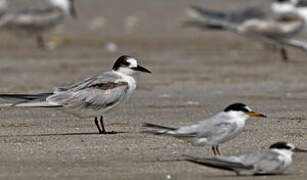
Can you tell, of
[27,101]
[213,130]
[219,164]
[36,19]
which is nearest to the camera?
[219,164]

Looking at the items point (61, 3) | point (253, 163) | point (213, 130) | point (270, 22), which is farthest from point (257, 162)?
point (61, 3)

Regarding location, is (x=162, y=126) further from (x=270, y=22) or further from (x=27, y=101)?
(x=270, y=22)

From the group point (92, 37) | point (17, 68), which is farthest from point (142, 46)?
point (17, 68)

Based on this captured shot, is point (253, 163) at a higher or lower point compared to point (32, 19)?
lower

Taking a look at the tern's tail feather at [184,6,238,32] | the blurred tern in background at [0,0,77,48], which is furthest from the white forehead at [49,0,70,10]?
the tern's tail feather at [184,6,238,32]

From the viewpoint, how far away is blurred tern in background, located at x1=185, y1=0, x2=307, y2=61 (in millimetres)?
14664

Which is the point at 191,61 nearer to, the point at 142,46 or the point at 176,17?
the point at 142,46

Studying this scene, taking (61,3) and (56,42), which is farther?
(61,3)

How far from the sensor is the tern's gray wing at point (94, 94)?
21.5ft

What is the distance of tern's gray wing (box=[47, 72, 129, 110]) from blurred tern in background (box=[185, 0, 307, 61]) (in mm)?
7876

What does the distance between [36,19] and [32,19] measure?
2.9 inches

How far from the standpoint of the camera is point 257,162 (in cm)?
482

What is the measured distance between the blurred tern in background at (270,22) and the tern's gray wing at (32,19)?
→ 2.58 metres

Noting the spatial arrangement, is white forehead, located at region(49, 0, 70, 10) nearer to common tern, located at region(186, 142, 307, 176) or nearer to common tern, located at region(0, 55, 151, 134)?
common tern, located at region(0, 55, 151, 134)
